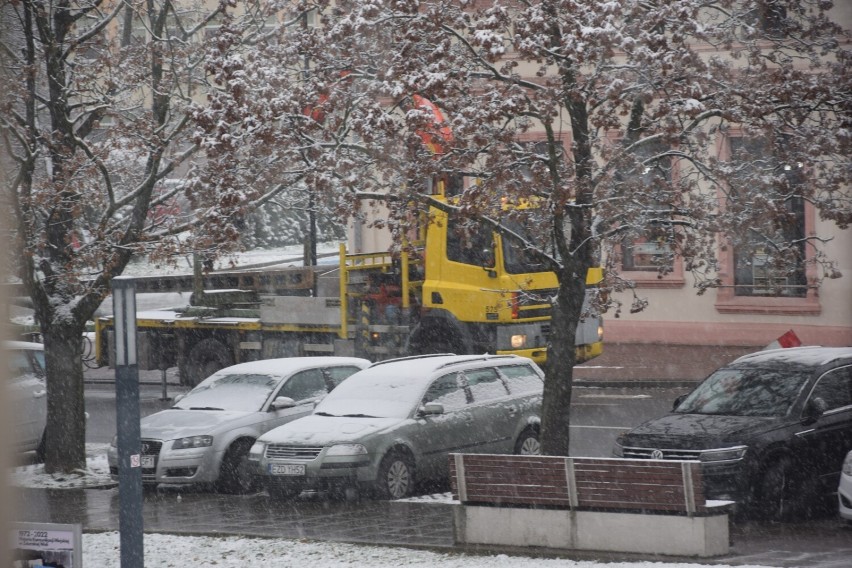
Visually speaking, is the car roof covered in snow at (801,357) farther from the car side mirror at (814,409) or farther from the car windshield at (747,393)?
the car side mirror at (814,409)

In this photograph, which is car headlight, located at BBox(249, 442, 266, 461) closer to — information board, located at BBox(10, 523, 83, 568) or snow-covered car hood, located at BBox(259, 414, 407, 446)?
snow-covered car hood, located at BBox(259, 414, 407, 446)

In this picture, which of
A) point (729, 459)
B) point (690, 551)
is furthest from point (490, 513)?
point (729, 459)

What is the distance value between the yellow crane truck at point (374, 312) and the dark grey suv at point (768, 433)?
16.1 ft

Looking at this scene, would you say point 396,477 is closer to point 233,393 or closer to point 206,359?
point 233,393

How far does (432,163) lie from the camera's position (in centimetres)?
1061

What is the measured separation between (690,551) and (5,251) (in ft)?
25.6

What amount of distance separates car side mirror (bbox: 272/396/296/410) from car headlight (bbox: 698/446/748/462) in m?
5.38

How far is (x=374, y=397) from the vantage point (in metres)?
13.3

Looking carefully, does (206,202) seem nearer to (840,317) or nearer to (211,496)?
(211,496)

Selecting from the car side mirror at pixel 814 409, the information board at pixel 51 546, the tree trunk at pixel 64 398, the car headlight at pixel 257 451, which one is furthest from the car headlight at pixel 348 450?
the information board at pixel 51 546

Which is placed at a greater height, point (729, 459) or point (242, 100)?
point (242, 100)

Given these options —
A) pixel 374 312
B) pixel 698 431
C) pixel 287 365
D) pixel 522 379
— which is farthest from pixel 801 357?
pixel 374 312

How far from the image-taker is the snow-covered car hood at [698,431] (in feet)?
35.1

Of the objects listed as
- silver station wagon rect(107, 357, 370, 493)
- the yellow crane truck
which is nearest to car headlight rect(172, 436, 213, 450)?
silver station wagon rect(107, 357, 370, 493)
